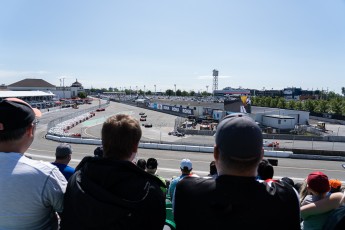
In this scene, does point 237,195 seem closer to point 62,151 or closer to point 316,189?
point 316,189

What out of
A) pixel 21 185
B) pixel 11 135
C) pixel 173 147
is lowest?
pixel 173 147

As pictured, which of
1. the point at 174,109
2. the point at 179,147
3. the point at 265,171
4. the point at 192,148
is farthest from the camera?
the point at 174,109

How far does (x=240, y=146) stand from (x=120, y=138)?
0.88 meters

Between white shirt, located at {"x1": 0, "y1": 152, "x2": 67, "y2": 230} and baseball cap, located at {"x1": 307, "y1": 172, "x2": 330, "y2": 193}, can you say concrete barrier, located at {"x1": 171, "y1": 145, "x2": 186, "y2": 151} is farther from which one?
white shirt, located at {"x1": 0, "y1": 152, "x2": 67, "y2": 230}

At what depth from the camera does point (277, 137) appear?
1593 inches

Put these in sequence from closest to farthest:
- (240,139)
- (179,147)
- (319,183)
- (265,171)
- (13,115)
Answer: (240,139), (13,115), (319,183), (265,171), (179,147)

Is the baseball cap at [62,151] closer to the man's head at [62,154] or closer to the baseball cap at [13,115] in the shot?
the man's head at [62,154]

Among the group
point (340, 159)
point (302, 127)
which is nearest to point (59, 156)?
point (340, 159)

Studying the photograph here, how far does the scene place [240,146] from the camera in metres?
1.92

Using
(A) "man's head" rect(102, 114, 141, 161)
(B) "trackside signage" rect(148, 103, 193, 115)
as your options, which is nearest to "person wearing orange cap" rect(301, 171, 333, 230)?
(A) "man's head" rect(102, 114, 141, 161)

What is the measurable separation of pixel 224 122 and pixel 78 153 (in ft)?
91.6

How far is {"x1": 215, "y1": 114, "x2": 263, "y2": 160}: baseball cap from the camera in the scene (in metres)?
1.92

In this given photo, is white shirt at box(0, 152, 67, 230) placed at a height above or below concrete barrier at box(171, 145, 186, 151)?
above

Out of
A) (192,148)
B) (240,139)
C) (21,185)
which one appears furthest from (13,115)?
(192,148)
